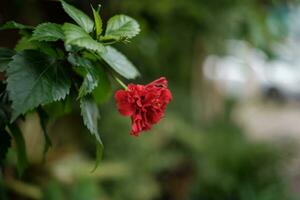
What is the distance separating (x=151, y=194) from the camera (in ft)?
9.56

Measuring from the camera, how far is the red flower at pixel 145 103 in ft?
2.20

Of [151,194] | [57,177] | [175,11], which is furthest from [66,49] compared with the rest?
[151,194]

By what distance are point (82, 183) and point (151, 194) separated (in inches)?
50.2

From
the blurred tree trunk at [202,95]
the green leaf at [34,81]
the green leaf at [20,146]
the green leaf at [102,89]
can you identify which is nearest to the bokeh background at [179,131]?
the blurred tree trunk at [202,95]

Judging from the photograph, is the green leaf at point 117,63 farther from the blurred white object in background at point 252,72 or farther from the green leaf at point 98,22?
the blurred white object in background at point 252,72

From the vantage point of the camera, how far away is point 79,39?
23.7 inches


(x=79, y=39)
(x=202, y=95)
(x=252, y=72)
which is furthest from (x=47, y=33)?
(x=202, y=95)

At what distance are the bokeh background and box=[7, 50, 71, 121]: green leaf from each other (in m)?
0.50

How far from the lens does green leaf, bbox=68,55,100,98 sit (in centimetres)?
65

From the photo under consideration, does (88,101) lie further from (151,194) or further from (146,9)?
(151,194)

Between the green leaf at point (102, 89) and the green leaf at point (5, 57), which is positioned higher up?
the green leaf at point (5, 57)

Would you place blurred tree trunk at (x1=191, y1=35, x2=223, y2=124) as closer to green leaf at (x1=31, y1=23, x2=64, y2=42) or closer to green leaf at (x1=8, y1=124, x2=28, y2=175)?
green leaf at (x1=8, y1=124, x2=28, y2=175)

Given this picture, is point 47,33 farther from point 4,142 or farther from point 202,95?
point 202,95

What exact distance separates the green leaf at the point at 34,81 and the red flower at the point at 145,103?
9 centimetres
